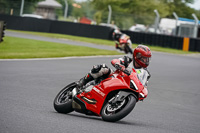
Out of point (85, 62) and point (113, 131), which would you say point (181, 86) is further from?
point (113, 131)

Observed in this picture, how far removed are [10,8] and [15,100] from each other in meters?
29.9

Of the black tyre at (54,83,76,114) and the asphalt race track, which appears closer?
the asphalt race track

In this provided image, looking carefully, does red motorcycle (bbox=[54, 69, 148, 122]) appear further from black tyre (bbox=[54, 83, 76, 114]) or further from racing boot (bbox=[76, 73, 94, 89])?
racing boot (bbox=[76, 73, 94, 89])

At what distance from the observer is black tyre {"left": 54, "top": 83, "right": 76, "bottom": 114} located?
23.7 feet

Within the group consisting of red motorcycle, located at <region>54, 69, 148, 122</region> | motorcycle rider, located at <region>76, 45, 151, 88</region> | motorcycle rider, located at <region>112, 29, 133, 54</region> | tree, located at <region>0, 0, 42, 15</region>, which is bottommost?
red motorcycle, located at <region>54, 69, 148, 122</region>

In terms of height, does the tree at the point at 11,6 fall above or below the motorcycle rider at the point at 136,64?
above

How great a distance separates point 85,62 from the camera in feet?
57.5

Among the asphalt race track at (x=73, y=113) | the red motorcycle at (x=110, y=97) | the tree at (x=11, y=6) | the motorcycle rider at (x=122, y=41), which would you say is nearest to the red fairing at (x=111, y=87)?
the red motorcycle at (x=110, y=97)

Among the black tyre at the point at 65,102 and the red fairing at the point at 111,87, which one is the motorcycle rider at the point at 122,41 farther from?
the red fairing at the point at 111,87

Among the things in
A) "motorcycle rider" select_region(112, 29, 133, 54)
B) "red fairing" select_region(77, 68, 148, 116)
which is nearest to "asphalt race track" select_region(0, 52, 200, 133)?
"red fairing" select_region(77, 68, 148, 116)

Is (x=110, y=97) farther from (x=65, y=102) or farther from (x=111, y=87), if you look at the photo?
(x=65, y=102)

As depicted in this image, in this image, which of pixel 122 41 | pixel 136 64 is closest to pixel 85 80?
pixel 136 64

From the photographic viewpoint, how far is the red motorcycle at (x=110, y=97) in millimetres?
6461

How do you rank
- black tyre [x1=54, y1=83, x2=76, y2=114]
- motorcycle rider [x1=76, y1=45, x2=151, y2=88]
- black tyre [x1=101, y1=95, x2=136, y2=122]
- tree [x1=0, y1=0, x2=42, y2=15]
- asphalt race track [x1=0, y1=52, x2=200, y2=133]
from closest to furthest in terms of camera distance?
asphalt race track [x1=0, y1=52, x2=200, y2=133] → black tyre [x1=101, y1=95, x2=136, y2=122] → motorcycle rider [x1=76, y1=45, x2=151, y2=88] → black tyre [x1=54, y1=83, x2=76, y2=114] → tree [x1=0, y1=0, x2=42, y2=15]
